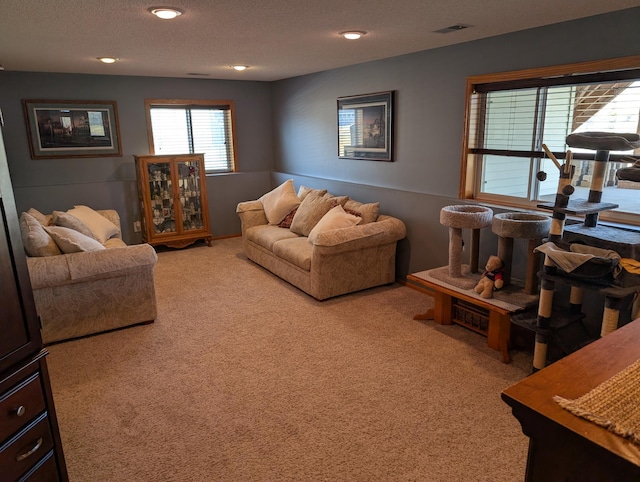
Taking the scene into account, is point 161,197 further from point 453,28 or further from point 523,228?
point 523,228

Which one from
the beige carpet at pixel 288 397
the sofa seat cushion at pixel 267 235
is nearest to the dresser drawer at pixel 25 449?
the beige carpet at pixel 288 397

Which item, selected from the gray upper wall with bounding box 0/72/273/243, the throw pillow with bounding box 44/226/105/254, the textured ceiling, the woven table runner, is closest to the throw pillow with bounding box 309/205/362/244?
the textured ceiling

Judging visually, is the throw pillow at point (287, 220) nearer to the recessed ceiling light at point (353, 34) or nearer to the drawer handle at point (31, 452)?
the recessed ceiling light at point (353, 34)

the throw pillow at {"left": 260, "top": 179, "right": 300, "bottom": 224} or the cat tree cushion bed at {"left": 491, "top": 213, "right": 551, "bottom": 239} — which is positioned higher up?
the cat tree cushion bed at {"left": 491, "top": 213, "right": 551, "bottom": 239}

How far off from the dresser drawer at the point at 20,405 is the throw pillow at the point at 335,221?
2684 mm

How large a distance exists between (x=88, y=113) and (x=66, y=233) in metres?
2.59

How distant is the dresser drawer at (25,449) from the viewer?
149 cm

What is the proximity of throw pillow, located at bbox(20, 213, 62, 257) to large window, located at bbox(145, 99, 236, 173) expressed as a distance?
2706mm

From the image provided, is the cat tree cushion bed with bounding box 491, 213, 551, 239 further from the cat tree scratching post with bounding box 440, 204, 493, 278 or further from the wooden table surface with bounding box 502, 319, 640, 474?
the wooden table surface with bounding box 502, 319, 640, 474

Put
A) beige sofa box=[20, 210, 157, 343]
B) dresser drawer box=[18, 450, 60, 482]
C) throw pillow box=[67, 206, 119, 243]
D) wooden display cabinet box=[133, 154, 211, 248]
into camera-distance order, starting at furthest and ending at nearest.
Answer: wooden display cabinet box=[133, 154, 211, 248] → throw pillow box=[67, 206, 119, 243] → beige sofa box=[20, 210, 157, 343] → dresser drawer box=[18, 450, 60, 482]

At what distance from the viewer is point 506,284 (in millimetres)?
3258

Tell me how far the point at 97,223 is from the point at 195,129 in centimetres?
219

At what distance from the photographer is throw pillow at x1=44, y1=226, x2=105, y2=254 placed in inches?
134

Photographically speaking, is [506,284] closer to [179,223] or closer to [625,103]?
[625,103]
